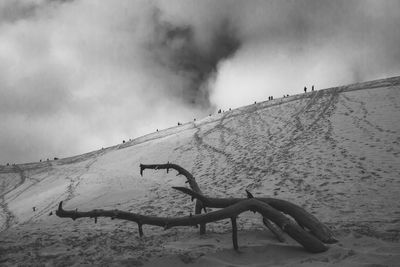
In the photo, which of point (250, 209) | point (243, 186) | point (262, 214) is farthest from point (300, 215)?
point (243, 186)

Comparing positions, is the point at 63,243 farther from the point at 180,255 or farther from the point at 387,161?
the point at 387,161

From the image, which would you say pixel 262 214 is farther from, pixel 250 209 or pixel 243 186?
pixel 243 186

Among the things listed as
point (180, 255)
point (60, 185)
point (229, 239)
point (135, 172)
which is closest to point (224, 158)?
point (135, 172)

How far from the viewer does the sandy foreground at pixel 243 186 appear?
5781 millimetres

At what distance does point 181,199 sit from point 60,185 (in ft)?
39.9

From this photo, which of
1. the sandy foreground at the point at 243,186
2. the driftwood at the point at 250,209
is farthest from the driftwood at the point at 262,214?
the sandy foreground at the point at 243,186

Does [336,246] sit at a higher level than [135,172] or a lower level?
lower

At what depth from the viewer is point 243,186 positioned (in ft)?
45.3

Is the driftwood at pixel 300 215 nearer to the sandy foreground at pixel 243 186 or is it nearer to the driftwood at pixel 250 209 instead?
the sandy foreground at pixel 243 186

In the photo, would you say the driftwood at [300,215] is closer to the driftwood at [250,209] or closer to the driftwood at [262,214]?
the driftwood at [262,214]

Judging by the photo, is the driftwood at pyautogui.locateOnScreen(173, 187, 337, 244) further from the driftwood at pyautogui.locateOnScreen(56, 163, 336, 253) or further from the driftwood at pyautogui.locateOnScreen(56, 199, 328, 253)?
the driftwood at pyautogui.locateOnScreen(56, 199, 328, 253)

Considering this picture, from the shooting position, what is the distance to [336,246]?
541 centimetres

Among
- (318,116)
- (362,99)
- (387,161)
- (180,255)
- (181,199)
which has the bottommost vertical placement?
(180,255)

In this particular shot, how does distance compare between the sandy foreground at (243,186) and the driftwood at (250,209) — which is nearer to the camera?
the driftwood at (250,209)
